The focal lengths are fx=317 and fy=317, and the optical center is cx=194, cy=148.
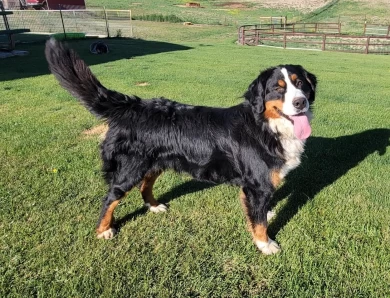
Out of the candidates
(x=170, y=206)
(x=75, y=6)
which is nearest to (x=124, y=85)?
(x=170, y=206)

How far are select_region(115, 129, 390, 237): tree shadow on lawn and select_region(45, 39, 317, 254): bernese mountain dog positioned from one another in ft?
2.06

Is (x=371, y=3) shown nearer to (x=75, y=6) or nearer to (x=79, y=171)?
(x=75, y=6)

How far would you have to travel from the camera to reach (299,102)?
9.85 feet

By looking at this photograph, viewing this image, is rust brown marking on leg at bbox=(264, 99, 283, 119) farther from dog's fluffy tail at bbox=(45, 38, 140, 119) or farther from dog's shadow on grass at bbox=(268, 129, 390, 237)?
dog's fluffy tail at bbox=(45, 38, 140, 119)

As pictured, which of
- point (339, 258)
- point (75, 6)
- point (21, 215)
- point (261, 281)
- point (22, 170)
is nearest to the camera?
point (261, 281)

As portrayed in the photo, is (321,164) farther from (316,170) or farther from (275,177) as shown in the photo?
(275,177)

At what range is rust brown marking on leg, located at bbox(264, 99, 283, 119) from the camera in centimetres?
312

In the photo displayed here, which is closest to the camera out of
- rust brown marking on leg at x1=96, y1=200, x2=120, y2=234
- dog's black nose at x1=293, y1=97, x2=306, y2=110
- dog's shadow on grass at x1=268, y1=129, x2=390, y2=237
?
dog's black nose at x1=293, y1=97, x2=306, y2=110

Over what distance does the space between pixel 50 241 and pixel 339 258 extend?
114 inches

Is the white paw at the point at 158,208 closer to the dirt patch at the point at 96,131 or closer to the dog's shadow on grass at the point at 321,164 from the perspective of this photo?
the dog's shadow on grass at the point at 321,164

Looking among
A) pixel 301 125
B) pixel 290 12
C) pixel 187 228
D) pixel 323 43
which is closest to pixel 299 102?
pixel 301 125

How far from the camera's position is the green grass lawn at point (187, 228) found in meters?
2.81

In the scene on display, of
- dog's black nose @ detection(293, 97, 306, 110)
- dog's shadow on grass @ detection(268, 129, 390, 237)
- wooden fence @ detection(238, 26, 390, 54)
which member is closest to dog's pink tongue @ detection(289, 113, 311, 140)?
dog's black nose @ detection(293, 97, 306, 110)

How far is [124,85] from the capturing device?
9703 millimetres
